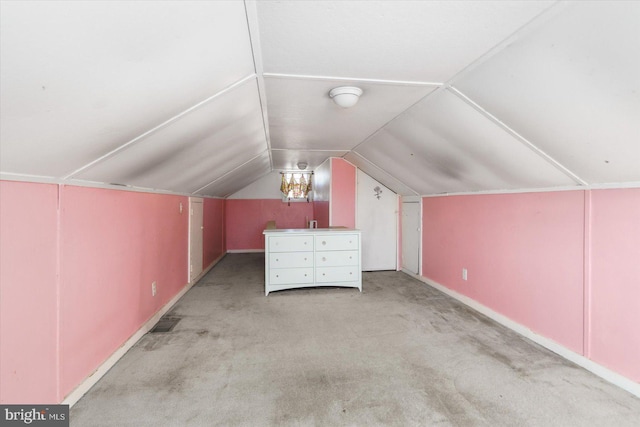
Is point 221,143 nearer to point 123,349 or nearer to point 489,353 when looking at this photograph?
point 123,349

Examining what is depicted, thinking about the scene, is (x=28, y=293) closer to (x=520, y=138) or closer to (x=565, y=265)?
(x=520, y=138)

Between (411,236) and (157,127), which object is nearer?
(157,127)

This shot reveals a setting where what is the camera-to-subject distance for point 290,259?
4.01m

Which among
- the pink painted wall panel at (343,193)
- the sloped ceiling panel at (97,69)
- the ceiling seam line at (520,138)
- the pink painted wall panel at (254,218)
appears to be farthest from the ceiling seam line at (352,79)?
the pink painted wall panel at (254,218)

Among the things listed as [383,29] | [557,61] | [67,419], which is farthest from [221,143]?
[557,61]

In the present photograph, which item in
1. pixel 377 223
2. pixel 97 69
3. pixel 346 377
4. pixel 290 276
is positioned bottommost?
pixel 346 377

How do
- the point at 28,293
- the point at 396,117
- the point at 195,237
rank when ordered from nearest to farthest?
1. the point at 28,293
2. the point at 396,117
3. the point at 195,237

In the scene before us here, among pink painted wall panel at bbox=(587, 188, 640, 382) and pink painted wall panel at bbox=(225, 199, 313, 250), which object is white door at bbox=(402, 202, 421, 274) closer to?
pink painted wall panel at bbox=(587, 188, 640, 382)

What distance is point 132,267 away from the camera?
8.25 feet

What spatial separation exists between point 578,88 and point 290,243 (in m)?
3.13

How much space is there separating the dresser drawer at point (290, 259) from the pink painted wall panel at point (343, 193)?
120 cm

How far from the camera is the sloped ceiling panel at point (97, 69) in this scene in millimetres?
845

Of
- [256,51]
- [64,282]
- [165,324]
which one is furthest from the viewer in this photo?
[165,324]

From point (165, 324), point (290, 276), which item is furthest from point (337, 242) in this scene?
point (165, 324)
